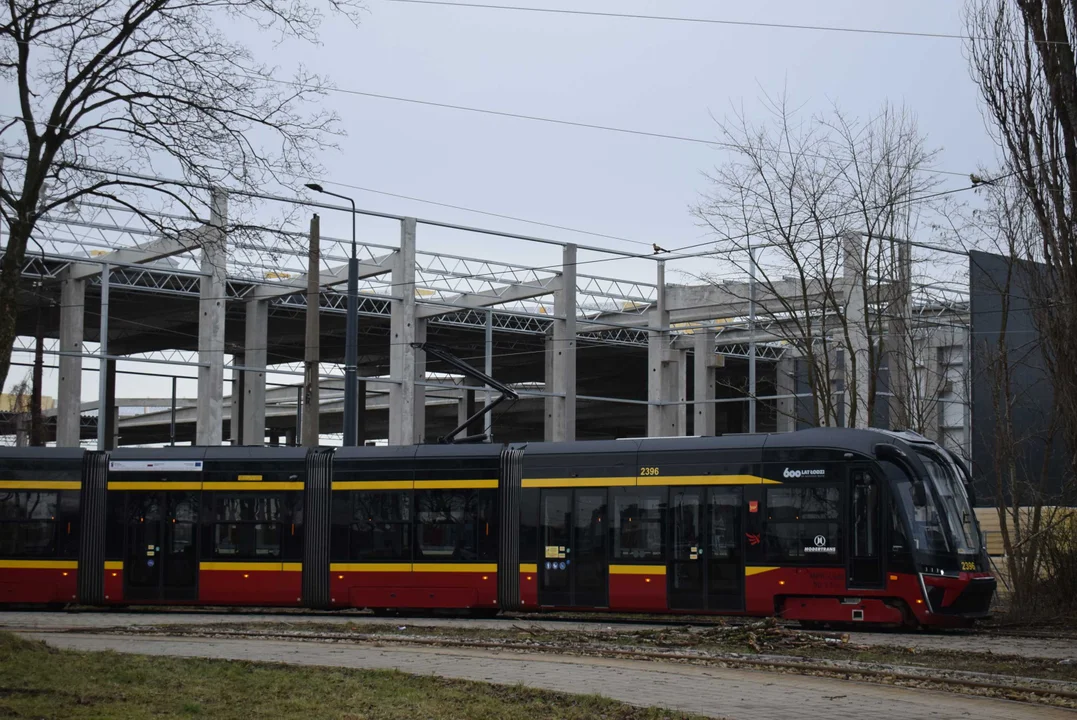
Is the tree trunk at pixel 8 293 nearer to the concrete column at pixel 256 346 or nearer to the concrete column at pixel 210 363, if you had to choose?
the concrete column at pixel 210 363

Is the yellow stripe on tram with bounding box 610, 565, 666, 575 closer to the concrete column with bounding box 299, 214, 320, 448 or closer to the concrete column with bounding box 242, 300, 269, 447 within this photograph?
the concrete column with bounding box 299, 214, 320, 448

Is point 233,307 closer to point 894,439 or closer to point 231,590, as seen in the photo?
point 231,590

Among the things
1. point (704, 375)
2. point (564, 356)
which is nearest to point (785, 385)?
point (704, 375)

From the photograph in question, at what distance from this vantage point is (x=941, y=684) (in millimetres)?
12000

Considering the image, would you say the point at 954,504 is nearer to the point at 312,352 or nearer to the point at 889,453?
the point at 889,453

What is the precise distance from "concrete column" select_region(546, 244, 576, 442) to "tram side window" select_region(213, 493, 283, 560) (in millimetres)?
16165

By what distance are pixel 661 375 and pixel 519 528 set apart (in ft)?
83.2

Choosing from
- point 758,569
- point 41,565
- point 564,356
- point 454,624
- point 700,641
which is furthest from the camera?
point 564,356

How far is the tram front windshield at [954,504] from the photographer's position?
60.1 feet

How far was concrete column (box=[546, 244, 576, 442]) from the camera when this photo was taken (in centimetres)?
3847

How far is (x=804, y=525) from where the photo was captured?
18.9m

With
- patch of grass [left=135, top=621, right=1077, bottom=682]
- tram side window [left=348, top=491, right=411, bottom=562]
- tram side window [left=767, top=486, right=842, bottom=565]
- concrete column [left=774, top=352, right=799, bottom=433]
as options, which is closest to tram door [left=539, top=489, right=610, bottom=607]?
patch of grass [left=135, top=621, right=1077, bottom=682]

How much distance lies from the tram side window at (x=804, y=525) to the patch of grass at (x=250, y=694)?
27.9 ft

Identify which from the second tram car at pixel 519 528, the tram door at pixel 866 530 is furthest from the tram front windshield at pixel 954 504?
the tram door at pixel 866 530
